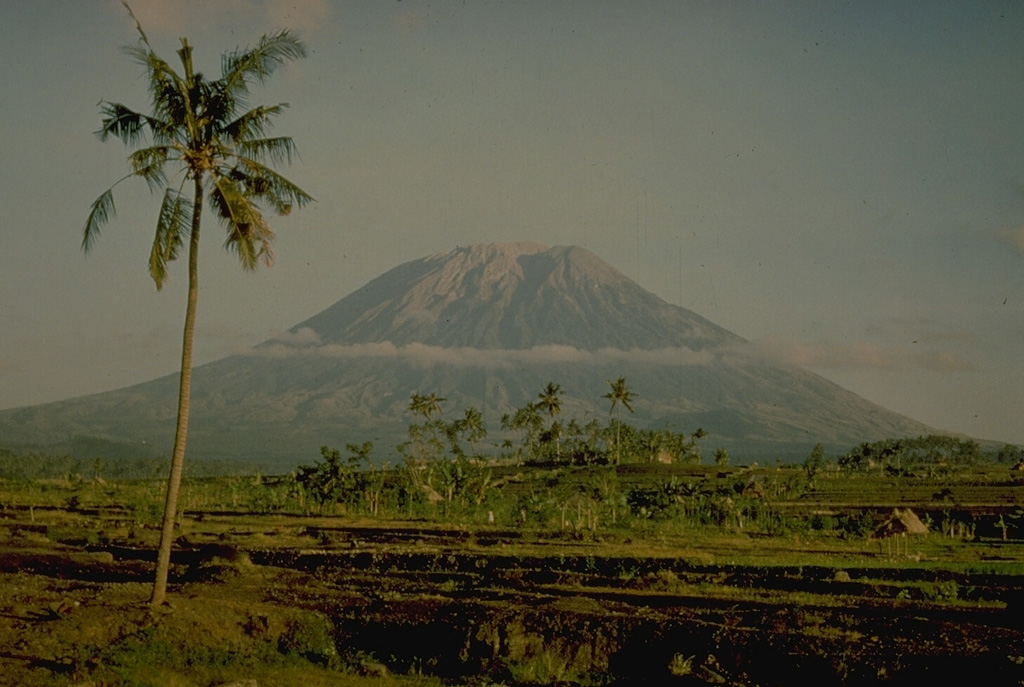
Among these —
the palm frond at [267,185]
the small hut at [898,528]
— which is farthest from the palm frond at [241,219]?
the small hut at [898,528]

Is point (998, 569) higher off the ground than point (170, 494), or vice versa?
point (170, 494)

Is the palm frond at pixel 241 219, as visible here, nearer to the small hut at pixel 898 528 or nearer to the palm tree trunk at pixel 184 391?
the palm tree trunk at pixel 184 391

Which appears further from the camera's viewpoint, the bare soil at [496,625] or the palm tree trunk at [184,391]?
the palm tree trunk at [184,391]

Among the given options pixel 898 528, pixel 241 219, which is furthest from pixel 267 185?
pixel 898 528

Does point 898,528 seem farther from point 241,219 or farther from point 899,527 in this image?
point 241,219

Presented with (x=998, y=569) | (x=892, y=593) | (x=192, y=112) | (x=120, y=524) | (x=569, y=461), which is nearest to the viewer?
(x=192, y=112)

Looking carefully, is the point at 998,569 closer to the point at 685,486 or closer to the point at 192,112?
the point at 192,112

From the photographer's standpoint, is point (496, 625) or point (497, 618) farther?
point (497, 618)

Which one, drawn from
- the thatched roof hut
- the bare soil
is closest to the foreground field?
the bare soil

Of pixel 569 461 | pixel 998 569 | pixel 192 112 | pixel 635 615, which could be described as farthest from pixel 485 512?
pixel 569 461
